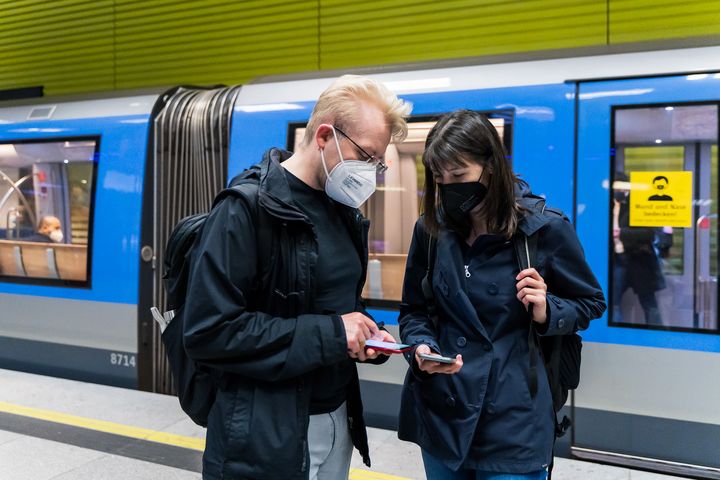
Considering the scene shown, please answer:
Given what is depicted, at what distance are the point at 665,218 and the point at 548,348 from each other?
186cm

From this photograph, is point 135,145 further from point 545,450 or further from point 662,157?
point 545,450

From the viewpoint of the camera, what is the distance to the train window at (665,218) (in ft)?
10.9

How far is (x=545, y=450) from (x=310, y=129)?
3.47 ft

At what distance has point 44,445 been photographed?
12.4 feet

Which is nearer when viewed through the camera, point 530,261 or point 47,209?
point 530,261

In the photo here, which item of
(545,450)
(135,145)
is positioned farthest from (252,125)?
(545,450)

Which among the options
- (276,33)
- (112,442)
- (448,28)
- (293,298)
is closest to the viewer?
(293,298)

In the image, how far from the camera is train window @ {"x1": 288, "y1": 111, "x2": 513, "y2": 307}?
13.1 ft

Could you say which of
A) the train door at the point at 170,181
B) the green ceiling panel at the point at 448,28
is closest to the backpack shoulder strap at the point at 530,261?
the train door at the point at 170,181

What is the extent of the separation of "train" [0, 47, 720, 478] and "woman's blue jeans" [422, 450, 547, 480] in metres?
1.84

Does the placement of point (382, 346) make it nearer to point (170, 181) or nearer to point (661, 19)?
point (170, 181)

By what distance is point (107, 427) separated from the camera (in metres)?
4.09

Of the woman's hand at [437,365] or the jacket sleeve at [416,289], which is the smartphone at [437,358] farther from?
the jacket sleeve at [416,289]

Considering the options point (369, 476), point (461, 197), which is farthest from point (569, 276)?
point (369, 476)
